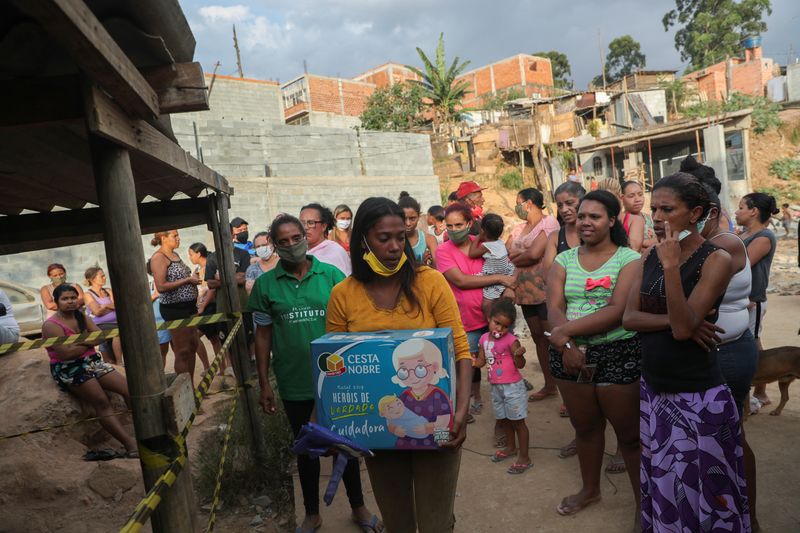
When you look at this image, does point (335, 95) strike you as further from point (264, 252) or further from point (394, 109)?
point (264, 252)

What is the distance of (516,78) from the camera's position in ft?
156

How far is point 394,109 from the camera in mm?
28875

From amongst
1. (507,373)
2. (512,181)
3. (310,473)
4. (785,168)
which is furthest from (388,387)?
(785,168)

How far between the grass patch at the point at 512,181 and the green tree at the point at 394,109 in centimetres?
564

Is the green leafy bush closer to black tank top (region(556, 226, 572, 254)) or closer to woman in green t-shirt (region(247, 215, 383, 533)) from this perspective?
black tank top (region(556, 226, 572, 254))

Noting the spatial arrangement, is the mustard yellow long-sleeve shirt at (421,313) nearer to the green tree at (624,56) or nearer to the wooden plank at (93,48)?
the wooden plank at (93,48)

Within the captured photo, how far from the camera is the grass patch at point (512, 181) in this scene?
27.2 metres

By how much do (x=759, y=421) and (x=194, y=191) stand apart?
16.6ft

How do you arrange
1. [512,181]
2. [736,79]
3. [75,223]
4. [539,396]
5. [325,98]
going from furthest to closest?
[325,98]
[736,79]
[512,181]
[539,396]
[75,223]

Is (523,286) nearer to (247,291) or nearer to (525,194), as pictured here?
(525,194)

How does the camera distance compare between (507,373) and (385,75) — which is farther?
(385,75)

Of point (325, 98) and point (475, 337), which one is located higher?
point (325, 98)

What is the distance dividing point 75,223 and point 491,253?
131 inches

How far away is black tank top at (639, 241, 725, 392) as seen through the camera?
8.15 feet
